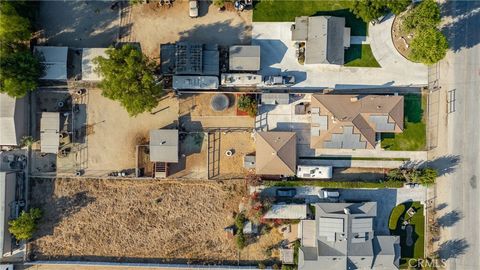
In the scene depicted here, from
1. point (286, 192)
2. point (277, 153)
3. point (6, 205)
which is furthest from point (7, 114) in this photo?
point (286, 192)

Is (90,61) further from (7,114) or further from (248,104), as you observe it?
(248,104)

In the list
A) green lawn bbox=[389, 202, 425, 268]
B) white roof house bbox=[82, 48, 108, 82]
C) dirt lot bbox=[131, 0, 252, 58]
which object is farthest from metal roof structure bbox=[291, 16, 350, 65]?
white roof house bbox=[82, 48, 108, 82]

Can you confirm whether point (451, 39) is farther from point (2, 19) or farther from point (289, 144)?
point (2, 19)

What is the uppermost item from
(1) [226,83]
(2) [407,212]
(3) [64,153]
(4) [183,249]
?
(1) [226,83]

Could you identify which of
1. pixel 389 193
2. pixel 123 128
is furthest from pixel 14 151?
pixel 389 193

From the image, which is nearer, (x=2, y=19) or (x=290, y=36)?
(x=2, y=19)

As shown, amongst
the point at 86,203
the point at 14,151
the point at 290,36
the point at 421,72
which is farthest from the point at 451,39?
the point at 14,151

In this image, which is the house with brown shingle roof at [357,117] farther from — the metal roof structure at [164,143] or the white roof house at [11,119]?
the white roof house at [11,119]

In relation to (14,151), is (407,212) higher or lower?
lower
